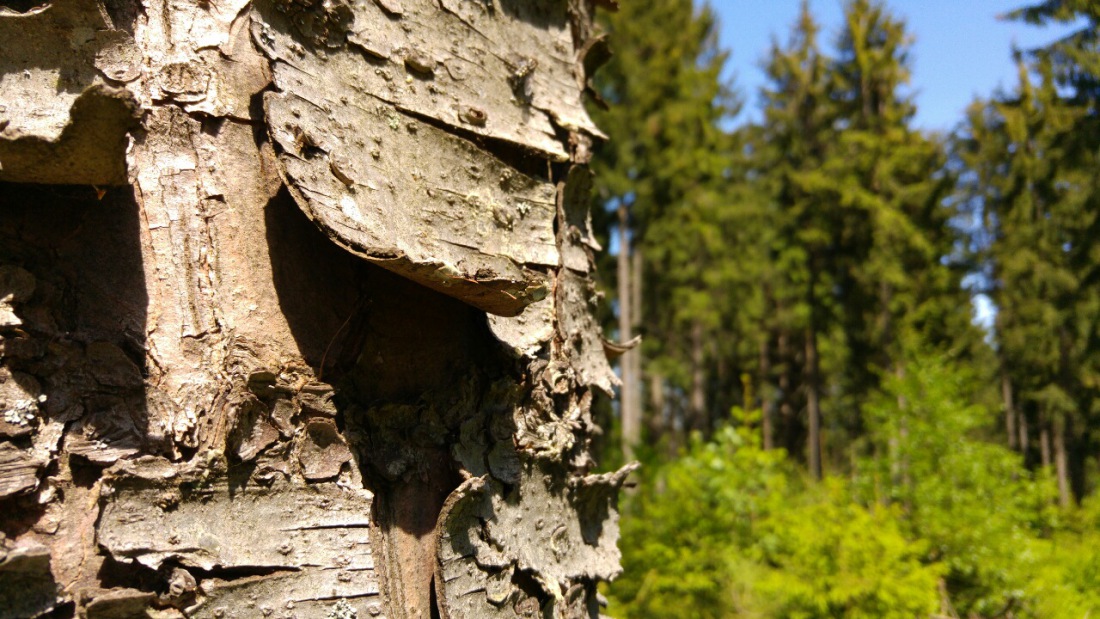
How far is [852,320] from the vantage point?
1881 cm

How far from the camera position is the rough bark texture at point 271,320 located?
965 mm

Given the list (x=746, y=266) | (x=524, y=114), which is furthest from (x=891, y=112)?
(x=524, y=114)

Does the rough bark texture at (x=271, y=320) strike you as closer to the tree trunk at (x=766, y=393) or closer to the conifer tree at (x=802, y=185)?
the conifer tree at (x=802, y=185)

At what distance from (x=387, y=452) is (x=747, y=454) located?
216 inches

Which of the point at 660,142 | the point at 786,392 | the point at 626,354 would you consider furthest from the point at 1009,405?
the point at 660,142

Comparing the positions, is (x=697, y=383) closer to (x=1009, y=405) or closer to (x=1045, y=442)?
(x=1009, y=405)

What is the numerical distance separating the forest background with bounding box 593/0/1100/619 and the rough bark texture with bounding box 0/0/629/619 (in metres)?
3.76

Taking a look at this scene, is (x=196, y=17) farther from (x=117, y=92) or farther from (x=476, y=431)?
(x=476, y=431)

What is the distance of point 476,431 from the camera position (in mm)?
1314

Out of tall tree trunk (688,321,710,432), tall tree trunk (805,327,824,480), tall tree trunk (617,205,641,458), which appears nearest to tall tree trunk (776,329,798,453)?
tall tree trunk (805,327,824,480)

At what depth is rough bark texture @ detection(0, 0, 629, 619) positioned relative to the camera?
96 centimetres

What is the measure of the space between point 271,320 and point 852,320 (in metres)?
19.5

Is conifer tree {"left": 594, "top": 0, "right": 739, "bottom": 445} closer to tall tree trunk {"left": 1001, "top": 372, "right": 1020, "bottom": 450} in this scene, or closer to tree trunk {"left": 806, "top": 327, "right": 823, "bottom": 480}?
tree trunk {"left": 806, "top": 327, "right": 823, "bottom": 480}

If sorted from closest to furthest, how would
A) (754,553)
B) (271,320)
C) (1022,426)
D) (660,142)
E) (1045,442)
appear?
(271,320)
(754,553)
(660,142)
(1045,442)
(1022,426)
